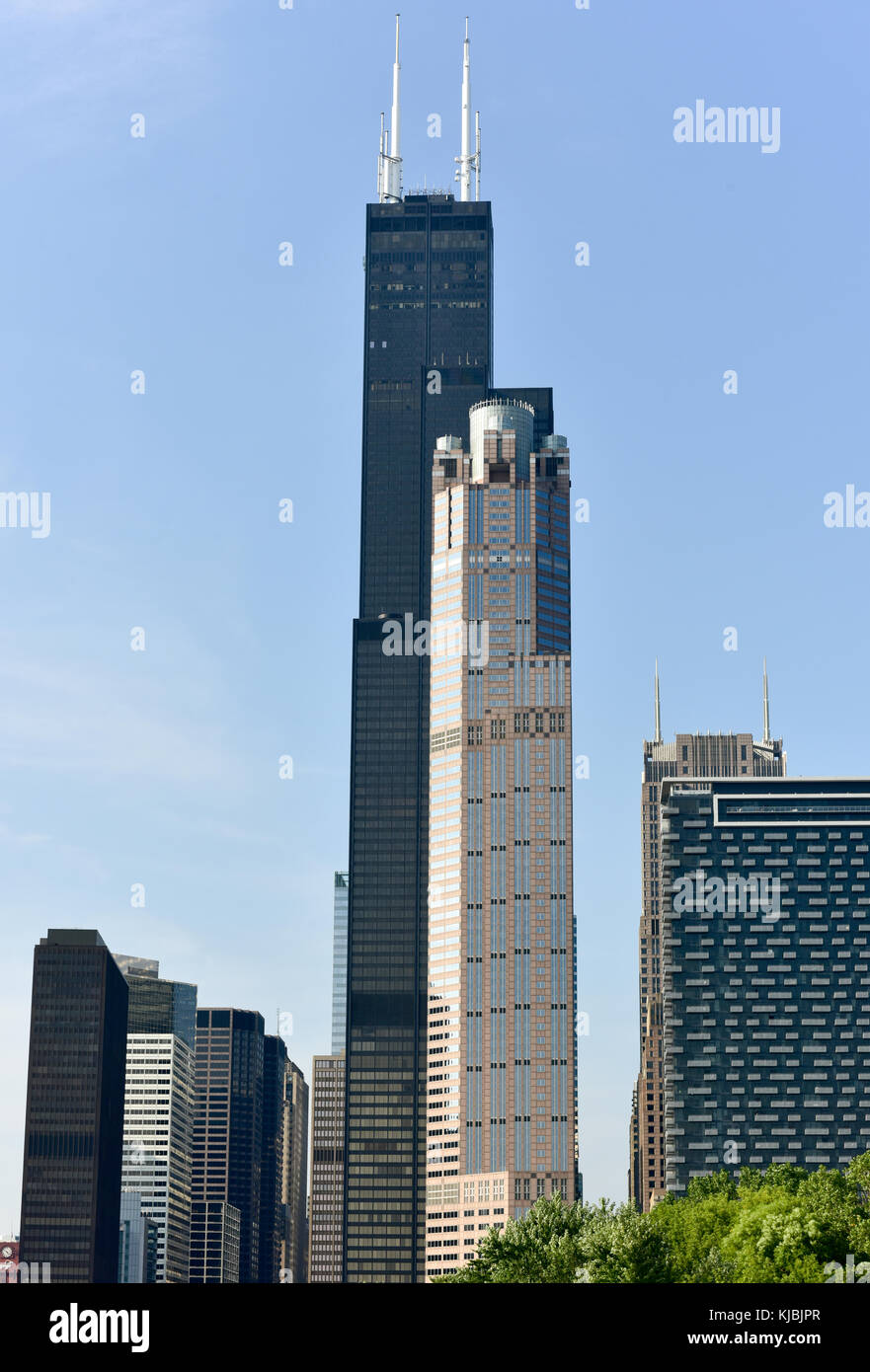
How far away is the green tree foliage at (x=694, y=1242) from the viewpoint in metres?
104

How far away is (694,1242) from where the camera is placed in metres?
133

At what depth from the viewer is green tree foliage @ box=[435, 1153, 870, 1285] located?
10394 centimetres
